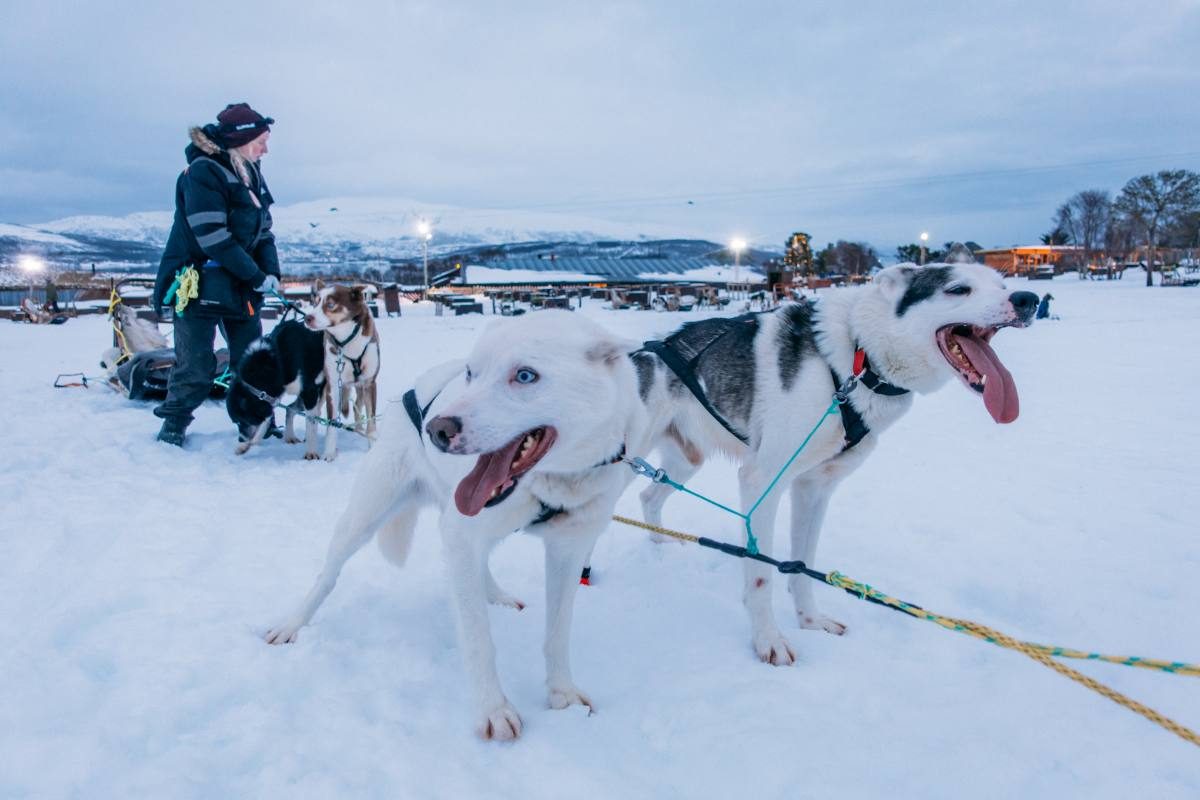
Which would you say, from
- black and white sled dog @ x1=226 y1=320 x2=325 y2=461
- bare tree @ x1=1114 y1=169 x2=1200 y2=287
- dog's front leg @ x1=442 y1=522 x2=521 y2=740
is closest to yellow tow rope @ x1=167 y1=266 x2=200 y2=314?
black and white sled dog @ x1=226 y1=320 x2=325 y2=461

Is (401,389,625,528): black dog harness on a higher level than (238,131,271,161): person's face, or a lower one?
lower

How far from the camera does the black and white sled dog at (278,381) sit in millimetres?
4457

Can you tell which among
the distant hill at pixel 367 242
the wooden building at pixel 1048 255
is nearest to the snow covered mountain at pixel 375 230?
the distant hill at pixel 367 242

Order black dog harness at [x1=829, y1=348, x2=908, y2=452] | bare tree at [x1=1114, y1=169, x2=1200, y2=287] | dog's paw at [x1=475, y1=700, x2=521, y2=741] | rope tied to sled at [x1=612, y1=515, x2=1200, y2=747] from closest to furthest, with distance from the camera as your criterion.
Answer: rope tied to sled at [x1=612, y1=515, x2=1200, y2=747]
dog's paw at [x1=475, y1=700, x2=521, y2=741]
black dog harness at [x1=829, y1=348, x2=908, y2=452]
bare tree at [x1=1114, y1=169, x2=1200, y2=287]

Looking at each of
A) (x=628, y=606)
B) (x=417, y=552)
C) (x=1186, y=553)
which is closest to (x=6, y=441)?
(x=417, y=552)

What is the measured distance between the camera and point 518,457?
1607 mm

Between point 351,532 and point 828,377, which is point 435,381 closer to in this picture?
point 351,532

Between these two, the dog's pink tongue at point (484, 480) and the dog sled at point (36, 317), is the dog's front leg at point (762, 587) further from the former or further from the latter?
the dog sled at point (36, 317)

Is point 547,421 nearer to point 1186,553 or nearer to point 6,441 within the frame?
point 1186,553

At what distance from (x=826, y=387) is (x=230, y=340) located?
419 cm

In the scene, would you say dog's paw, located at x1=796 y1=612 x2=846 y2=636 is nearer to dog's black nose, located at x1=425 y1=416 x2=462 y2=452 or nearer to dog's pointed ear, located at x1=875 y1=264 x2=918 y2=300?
dog's pointed ear, located at x1=875 y1=264 x2=918 y2=300

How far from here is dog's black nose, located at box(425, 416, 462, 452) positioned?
145 centimetres

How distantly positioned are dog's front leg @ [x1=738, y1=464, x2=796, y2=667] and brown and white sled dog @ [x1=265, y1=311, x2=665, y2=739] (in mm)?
516

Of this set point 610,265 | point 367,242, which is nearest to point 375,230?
point 367,242
